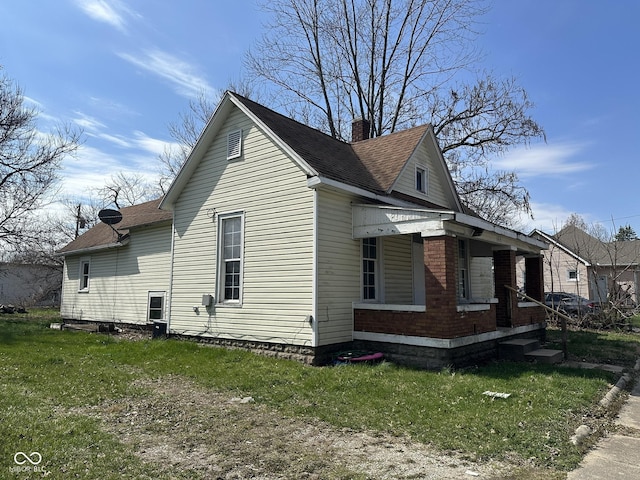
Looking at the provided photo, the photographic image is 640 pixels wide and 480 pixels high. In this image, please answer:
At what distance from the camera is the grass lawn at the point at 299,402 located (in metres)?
4.60

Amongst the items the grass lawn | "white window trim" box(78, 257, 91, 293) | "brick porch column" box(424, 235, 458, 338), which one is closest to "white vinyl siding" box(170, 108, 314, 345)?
the grass lawn

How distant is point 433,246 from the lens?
9.06 m

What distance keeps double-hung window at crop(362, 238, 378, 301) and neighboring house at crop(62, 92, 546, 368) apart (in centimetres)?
4

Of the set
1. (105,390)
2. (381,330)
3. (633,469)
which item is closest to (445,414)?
(633,469)

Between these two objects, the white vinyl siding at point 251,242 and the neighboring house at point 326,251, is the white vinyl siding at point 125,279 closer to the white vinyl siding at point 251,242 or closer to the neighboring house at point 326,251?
the neighboring house at point 326,251

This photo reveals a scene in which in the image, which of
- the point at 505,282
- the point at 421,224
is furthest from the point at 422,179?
the point at 421,224

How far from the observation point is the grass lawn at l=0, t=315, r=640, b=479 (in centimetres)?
460

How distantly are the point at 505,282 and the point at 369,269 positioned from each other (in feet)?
12.3

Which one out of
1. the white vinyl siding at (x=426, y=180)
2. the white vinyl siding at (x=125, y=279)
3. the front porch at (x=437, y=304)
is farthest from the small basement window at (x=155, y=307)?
the white vinyl siding at (x=426, y=180)

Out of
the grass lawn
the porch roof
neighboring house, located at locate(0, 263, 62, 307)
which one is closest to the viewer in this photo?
the grass lawn

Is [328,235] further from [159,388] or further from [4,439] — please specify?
[4,439]

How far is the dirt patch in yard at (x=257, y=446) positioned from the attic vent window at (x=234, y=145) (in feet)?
23.5

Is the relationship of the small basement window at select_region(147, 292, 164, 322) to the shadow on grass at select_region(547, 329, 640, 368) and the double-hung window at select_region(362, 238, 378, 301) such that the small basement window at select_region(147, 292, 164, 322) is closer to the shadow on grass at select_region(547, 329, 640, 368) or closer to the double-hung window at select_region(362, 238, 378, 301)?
the double-hung window at select_region(362, 238, 378, 301)

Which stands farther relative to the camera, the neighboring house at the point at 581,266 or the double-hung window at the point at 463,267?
the neighboring house at the point at 581,266
